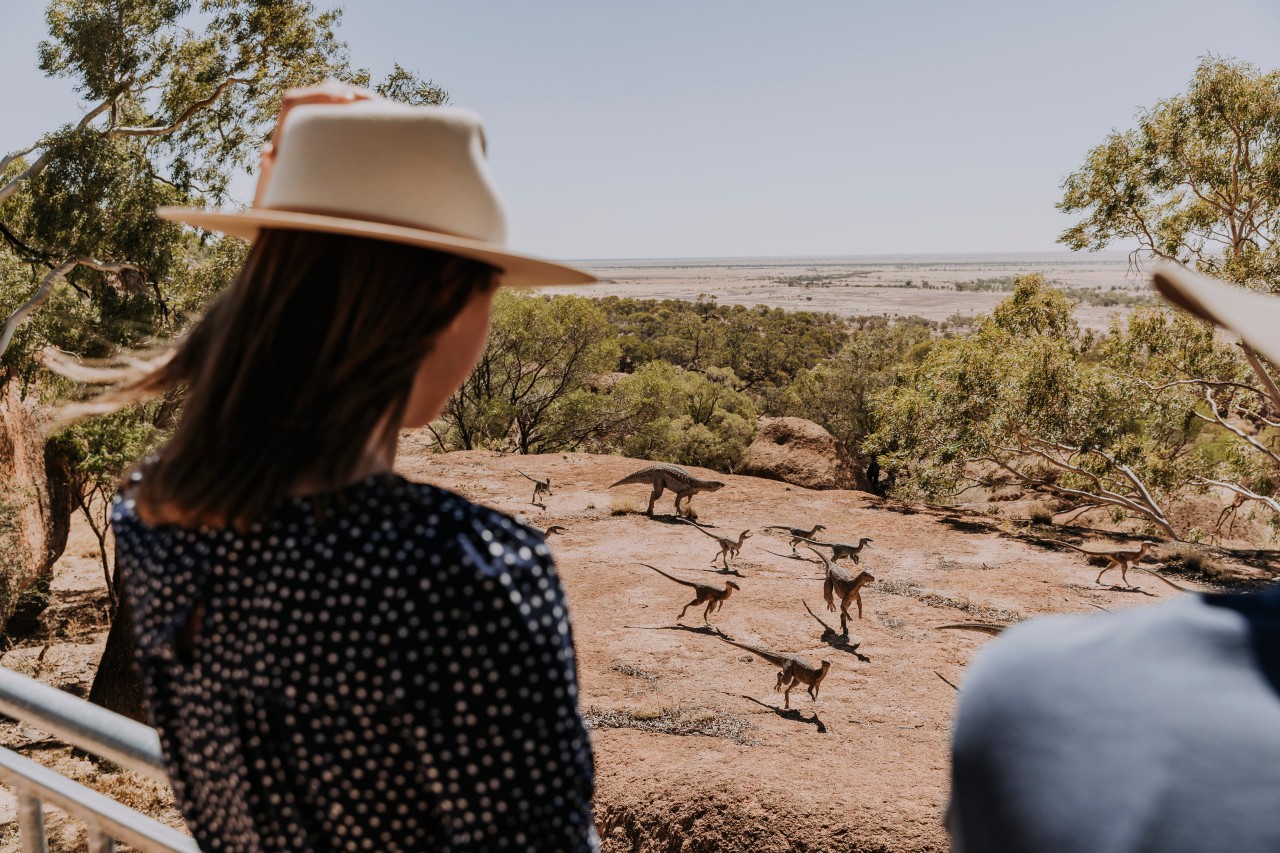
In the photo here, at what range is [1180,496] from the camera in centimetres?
1566

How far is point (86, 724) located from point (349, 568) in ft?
2.60

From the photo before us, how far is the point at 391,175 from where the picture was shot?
98 centimetres

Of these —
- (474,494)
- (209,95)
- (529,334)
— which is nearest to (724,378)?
(529,334)

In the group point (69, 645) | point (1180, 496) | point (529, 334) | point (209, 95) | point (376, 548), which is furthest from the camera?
point (529, 334)

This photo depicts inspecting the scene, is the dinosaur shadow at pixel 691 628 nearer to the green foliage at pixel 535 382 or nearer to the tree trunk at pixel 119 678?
the tree trunk at pixel 119 678

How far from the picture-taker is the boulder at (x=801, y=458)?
63.7 ft

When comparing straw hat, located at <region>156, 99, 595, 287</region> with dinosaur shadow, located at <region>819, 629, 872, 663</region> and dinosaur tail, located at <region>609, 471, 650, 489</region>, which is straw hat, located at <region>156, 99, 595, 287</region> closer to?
dinosaur shadow, located at <region>819, 629, 872, 663</region>

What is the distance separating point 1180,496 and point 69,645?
60.1 ft

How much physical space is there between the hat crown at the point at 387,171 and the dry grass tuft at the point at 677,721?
734 centimetres

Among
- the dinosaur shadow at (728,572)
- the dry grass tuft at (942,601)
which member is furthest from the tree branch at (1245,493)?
the dinosaur shadow at (728,572)

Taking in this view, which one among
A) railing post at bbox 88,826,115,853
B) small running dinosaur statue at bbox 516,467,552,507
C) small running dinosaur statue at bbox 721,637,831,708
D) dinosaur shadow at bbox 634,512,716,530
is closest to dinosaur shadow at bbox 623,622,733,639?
small running dinosaur statue at bbox 721,637,831,708

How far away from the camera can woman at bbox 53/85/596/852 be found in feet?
2.62

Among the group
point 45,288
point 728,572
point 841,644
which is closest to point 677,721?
point 841,644

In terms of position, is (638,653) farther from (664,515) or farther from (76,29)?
(76,29)
